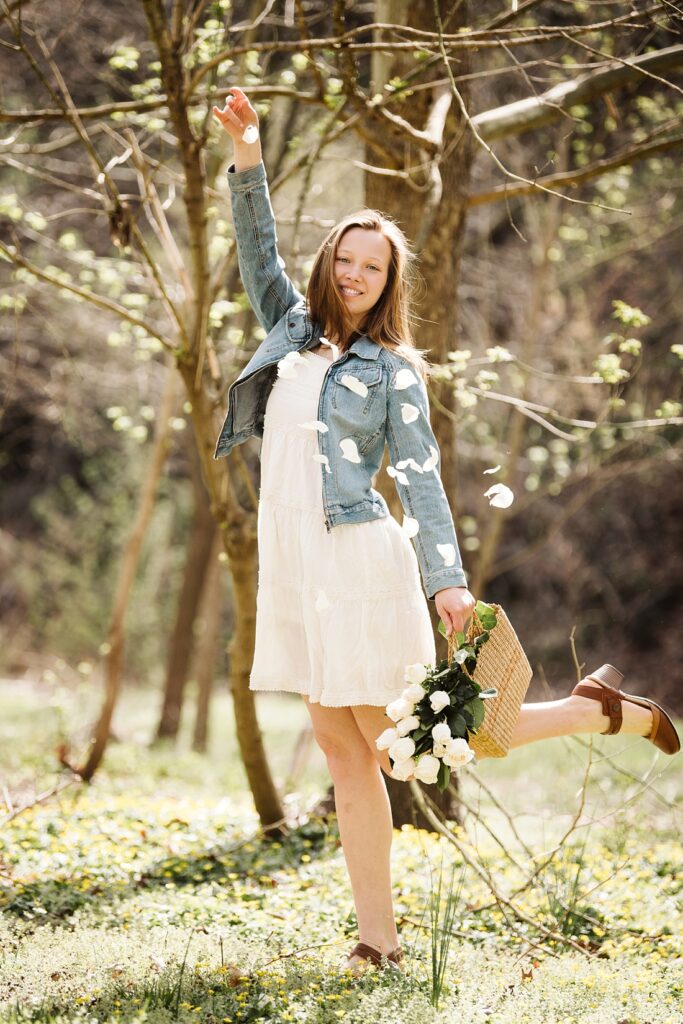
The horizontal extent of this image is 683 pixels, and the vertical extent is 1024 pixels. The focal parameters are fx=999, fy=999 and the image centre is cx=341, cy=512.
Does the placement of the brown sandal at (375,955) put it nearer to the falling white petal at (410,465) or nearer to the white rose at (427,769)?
the white rose at (427,769)

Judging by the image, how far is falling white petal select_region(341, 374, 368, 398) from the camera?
2609mm

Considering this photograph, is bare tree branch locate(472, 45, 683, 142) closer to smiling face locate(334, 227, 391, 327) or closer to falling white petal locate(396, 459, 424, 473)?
smiling face locate(334, 227, 391, 327)

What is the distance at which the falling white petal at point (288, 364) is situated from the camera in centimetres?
271

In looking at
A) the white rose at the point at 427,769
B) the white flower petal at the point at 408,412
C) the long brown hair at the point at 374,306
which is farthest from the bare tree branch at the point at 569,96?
the white rose at the point at 427,769

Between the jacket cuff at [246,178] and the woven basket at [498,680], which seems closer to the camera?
the woven basket at [498,680]

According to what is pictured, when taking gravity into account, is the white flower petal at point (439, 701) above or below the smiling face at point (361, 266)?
below

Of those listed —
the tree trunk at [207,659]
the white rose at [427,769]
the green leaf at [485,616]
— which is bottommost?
the tree trunk at [207,659]

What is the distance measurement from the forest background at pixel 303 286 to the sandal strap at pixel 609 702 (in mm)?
1187

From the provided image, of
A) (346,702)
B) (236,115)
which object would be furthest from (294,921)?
(236,115)

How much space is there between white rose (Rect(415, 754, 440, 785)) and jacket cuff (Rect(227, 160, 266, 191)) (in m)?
1.60

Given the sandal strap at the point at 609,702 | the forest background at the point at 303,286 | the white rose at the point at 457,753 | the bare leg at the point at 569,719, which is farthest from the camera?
the forest background at the point at 303,286

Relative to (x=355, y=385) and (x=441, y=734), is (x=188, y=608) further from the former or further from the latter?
(x=441, y=734)

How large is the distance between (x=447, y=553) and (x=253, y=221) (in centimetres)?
109

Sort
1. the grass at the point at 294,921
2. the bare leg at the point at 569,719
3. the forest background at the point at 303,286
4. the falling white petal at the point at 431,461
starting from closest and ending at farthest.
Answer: the grass at the point at 294,921 < the falling white petal at the point at 431,461 < the bare leg at the point at 569,719 < the forest background at the point at 303,286
